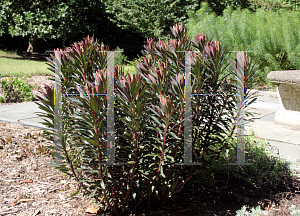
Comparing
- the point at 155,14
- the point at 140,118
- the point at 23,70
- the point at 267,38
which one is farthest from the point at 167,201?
the point at 155,14

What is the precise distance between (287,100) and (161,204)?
391 cm

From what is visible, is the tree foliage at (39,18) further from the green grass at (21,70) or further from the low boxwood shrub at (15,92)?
the low boxwood shrub at (15,92)

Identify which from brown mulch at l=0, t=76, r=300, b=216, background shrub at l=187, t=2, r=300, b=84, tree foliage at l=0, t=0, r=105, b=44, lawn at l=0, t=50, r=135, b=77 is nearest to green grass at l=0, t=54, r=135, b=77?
lawn at l=0, t=50, r=135, b=77


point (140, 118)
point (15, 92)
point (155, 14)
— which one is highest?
point (155, 14)

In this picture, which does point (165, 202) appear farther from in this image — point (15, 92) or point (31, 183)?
point (15, 92)

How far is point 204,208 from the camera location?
241 centimetres

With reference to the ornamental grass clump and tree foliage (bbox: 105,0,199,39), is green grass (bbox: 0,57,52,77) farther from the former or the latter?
the ornamental grass clump

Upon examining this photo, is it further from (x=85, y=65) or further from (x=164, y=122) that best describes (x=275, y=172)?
(x=85, y=65)

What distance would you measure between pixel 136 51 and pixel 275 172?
18442 mm

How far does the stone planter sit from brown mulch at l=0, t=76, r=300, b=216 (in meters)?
2.48

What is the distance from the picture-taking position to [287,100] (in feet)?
17.1

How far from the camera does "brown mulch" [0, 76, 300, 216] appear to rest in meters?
2.35

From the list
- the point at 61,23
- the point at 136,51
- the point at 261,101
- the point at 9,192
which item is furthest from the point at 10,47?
the point at 9,192

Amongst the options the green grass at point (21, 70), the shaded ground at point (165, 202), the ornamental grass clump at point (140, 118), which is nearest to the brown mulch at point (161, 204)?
the shaded ground at point (165, 202)
